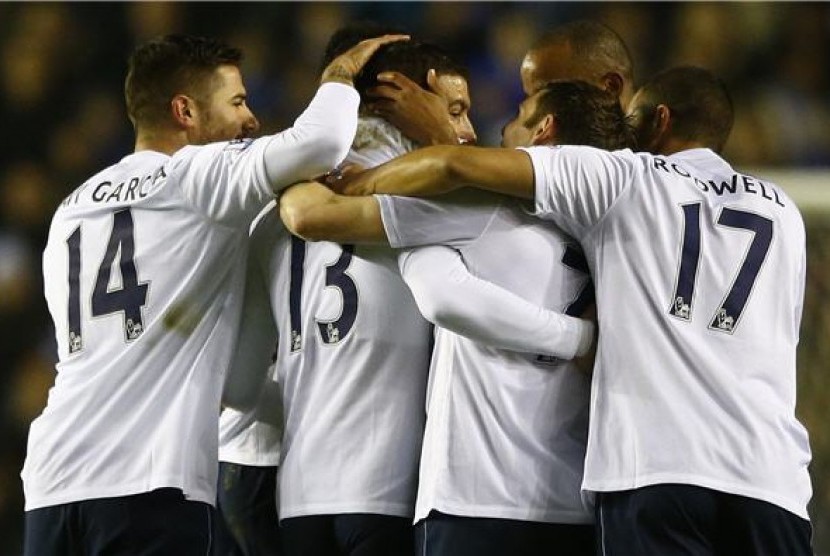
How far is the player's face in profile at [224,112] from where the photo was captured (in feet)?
14.5

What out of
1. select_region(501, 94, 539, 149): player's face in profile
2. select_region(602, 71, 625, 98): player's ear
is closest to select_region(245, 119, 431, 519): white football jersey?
select_region(501, 94, 539, 149): player's face in profile

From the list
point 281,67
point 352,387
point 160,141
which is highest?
point 281,67

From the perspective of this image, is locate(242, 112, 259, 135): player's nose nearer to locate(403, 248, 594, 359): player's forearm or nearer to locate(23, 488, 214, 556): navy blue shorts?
locate(403, 248, 594, 359): player's forearm

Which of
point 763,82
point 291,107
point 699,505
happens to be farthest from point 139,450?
point 763,82

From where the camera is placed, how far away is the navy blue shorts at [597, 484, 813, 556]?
3.50m

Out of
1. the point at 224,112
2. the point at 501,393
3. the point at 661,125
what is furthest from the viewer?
the point at 224,112

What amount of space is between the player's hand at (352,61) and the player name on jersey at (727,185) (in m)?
0.87

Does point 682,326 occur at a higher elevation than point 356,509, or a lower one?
higher

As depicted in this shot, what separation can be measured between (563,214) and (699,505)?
785 millimetres

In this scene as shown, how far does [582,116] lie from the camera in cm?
396

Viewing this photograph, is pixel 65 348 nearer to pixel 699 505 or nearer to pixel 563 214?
pixel 563 214

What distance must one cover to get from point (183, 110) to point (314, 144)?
0.74 m

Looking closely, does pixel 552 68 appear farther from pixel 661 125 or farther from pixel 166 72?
pixel 166 72

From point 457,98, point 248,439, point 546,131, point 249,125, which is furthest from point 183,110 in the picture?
point 546,131
